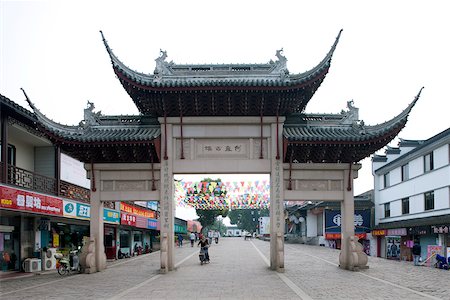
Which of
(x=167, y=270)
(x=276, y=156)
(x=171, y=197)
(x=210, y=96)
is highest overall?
(x=210, y=96)

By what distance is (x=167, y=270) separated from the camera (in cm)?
2133

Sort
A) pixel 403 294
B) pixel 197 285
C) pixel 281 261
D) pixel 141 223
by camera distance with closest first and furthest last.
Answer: pixel 403 294 → pixel 197 285 → pixel 281 261 → pixel 141 223

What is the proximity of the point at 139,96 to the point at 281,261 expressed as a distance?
928 centimetres

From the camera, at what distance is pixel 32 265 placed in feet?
79.5

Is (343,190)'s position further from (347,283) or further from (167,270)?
(167,270)

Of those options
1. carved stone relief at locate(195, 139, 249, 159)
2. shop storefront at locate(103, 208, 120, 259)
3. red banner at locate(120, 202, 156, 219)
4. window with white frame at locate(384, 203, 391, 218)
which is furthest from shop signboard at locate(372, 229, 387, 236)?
carved stone relief at locate(195, 139, 249, 159)

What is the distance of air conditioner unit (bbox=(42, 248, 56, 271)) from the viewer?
83.0 feet

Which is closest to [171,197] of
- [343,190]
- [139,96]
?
[139,96]

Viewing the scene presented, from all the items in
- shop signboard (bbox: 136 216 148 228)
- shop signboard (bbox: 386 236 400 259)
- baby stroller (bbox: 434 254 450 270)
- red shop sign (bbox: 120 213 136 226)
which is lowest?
shop signboard (bbox: 386 236 400 259)

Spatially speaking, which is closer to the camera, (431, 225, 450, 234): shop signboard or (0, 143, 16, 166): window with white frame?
(0, 143, 16, 166): window with white frame

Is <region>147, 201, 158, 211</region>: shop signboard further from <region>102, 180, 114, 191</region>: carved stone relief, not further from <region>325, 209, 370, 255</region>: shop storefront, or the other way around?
<region>102, 180, 114, 191</region>: carved stone relief

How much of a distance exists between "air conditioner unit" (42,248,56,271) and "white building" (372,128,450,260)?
2137 centimetres

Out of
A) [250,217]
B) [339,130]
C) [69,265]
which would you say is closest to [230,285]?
[69,265]

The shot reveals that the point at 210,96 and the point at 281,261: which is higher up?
the point at 210,96
